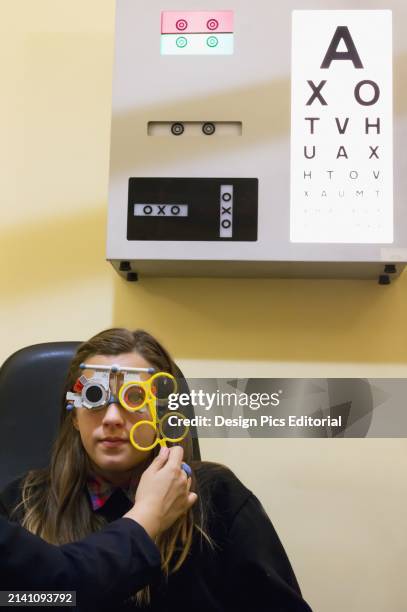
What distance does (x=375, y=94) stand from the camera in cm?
148

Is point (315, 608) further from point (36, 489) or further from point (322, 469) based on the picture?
point (36, 489)

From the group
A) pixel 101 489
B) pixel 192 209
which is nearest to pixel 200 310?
pixel 192 209

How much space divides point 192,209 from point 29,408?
21.3 inches

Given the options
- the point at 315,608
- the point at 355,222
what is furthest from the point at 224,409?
the point at 315,608

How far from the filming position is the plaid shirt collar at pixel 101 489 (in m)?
1.10

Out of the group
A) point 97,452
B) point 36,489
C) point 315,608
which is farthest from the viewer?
point 315,608

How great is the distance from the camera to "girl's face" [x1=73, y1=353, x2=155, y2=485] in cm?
98

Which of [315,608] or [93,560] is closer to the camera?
[93,560]

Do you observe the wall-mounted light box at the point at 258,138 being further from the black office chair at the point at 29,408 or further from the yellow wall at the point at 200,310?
the black office chair at the point at 29,408

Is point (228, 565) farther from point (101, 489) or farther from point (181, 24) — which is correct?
point (181, 24)

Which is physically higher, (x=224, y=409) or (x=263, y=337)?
(x=263, y=337)

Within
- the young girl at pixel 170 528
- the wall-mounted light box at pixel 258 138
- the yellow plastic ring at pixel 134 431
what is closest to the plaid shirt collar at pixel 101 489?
the young girl at pixel 170 528

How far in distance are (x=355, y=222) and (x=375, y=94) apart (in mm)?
279

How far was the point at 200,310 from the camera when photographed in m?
1.67
